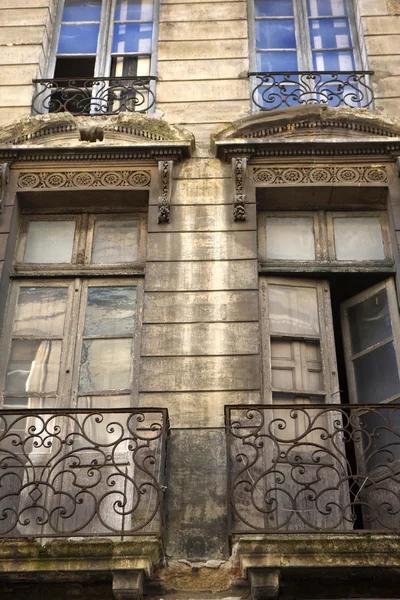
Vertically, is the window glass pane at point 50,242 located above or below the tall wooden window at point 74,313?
above

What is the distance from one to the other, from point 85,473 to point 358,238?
344 centimetres

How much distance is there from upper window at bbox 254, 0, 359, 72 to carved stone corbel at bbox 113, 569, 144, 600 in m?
5.82

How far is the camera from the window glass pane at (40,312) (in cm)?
754

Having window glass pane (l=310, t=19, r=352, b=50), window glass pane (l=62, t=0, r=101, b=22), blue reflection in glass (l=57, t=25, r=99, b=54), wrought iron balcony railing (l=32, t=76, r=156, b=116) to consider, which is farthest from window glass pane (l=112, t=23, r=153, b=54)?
window glass pane (l=310, t=19, r=352, b=50)

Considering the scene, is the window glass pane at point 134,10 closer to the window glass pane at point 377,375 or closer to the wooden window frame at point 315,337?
the wooden window frame at point 315,337

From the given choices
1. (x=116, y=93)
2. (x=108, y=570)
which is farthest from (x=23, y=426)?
(x=116, y=93)

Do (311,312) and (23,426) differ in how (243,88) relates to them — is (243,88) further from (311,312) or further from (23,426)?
(23,426)

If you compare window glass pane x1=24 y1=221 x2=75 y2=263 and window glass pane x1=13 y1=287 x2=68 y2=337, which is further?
window glass pane x1=24 y1=221 x2=75 y2=263

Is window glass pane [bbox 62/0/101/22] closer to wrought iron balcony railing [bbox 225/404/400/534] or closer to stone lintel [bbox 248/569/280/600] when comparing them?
wrought iron balcony railing [bbox 225/404/400/534]

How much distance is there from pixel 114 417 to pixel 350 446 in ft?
7.18

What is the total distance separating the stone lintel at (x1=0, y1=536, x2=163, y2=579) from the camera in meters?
5.56

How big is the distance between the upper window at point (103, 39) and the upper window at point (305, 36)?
1.32 m

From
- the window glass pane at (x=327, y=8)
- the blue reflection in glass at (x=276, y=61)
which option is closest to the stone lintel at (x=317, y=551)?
the blue reflection in glass at (x=276, y=61)

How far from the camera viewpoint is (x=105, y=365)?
7.29 meters
